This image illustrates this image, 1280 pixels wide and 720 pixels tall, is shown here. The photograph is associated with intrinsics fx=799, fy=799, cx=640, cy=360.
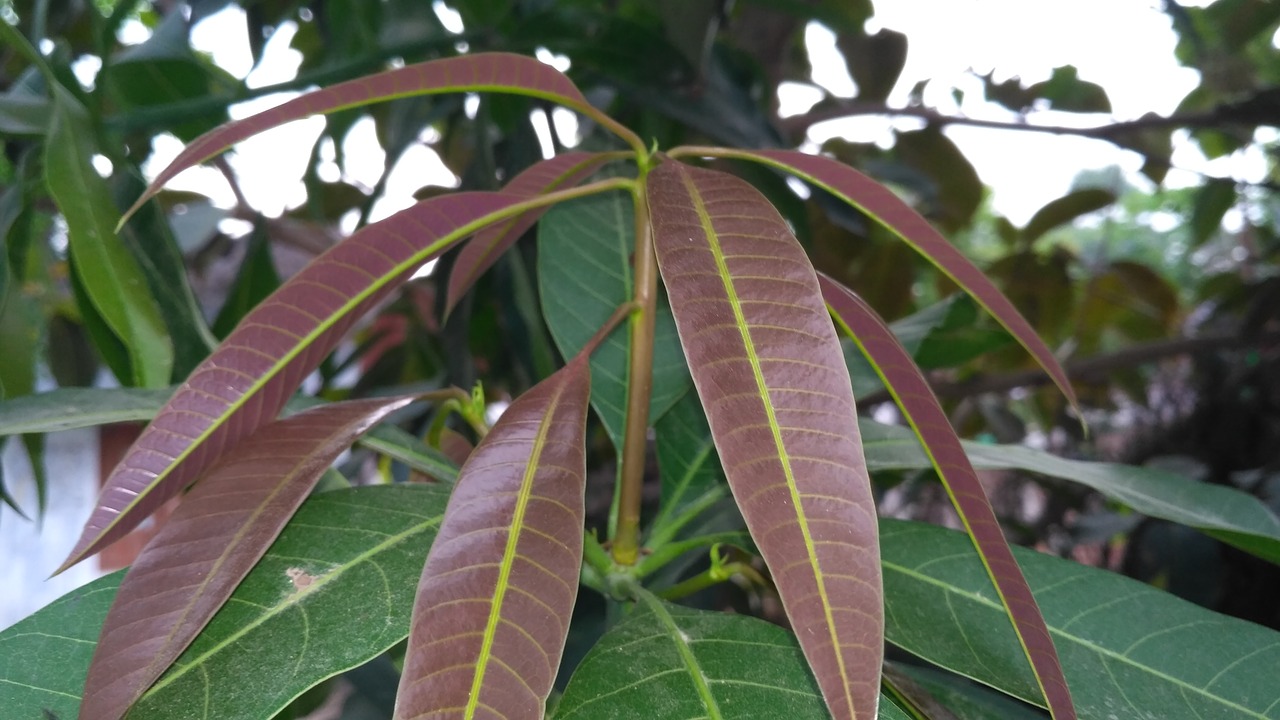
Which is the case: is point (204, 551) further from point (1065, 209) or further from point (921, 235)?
point (1065, 209)

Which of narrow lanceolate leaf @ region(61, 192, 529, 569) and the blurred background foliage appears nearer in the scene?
narrow lanceolate leaf @ region(61, 192, 529, 569)

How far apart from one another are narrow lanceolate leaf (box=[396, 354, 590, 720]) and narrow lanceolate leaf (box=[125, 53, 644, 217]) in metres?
0.14

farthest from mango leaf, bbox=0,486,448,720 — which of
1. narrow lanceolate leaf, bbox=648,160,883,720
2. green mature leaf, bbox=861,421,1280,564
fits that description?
green mature leaf, bbox=861,421,1280,564

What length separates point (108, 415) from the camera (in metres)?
0.41

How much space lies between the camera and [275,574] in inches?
12.3

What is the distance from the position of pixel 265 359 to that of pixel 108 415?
154mm

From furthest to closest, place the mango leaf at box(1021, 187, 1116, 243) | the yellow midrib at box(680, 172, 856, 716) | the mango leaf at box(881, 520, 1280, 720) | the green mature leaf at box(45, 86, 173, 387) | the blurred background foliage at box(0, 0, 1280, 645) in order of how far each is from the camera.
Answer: the mango leaf at box(1021, 187, 1116, 243), the blurred background foliage at box(0, 0, 1280, 645), the green mature leaf at box(45, 86, 173, 387), the mango leaf at box(881, 520, 1280, 720), the yellow midrib at box(680, 172, 856, 716)

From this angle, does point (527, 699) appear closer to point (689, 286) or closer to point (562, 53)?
point (689, 286)

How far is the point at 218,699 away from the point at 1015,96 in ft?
3.92

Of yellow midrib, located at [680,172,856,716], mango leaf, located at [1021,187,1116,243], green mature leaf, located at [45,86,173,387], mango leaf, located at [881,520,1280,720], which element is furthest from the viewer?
mango leaf, located at [1021,187,1116,243]

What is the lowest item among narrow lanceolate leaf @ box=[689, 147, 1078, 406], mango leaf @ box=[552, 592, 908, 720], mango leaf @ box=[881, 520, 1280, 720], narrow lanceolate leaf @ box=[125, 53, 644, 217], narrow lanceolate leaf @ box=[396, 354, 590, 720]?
mango leaf @ box=[881, 520, 1280, 720]

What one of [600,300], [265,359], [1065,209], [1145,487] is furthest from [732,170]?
[1065,209]

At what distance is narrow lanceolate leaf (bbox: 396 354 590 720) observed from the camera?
24cm

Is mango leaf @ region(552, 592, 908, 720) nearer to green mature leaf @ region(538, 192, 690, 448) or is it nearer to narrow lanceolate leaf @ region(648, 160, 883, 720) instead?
narrow lanceolate leaf @ region(648, 160, 883, 720)
